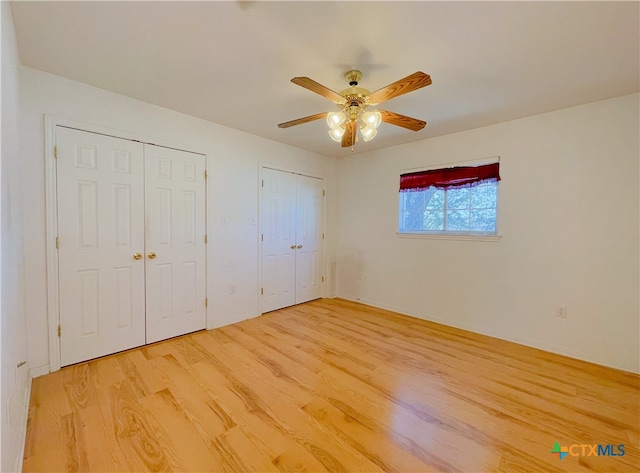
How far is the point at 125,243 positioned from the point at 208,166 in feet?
3.92

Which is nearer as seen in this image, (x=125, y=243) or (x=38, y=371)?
(x=38, y=371)

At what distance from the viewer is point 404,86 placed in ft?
5.61

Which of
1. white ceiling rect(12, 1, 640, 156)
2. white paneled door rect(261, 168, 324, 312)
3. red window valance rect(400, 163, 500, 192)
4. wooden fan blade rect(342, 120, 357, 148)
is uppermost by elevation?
white ceiling rect(12, 1, 640, 156)

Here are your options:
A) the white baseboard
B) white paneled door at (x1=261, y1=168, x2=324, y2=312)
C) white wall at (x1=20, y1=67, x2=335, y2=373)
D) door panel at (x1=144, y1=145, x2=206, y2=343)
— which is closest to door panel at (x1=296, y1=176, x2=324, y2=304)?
white paneled door at (x1=261, y1=168, x2=324, y2=312)

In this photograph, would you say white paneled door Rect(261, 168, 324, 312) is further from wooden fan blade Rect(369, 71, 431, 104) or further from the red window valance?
wooden fan blade Rect(369, 71, 431, 104)

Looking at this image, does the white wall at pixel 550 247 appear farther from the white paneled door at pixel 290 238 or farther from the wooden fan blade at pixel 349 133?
the wooden fan blade at pixel 349 133

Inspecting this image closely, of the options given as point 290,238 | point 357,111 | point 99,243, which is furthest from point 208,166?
point 357,111

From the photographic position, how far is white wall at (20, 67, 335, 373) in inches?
84.4

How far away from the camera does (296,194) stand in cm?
418

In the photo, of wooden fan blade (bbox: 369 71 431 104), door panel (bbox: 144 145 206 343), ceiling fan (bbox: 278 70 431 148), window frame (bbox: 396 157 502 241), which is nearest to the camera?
wooden fan blade (bbox: 369 71 431 104)

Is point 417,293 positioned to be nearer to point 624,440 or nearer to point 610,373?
point 610,373

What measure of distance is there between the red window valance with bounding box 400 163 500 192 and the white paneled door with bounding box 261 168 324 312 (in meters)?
1.46

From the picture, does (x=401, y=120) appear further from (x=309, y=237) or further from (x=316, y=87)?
(x=309, y=237)

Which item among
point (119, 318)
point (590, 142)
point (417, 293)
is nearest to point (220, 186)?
point (119, 318)
